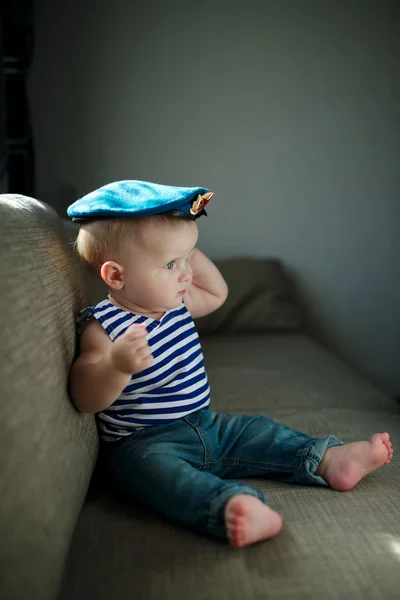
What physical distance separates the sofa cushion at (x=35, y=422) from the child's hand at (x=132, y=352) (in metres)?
0.09

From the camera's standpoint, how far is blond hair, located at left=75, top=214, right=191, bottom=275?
0.98 m

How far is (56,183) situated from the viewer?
2.26 m

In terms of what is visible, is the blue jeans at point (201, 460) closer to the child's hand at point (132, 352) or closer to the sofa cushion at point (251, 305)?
the child's hand at point (132, 352)

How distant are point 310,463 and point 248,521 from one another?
0.25 meters

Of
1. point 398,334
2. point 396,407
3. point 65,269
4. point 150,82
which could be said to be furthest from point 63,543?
point 398,334

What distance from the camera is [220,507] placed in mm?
812

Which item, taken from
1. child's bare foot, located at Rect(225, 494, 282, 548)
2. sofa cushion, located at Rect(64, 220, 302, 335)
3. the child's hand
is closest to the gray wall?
sofa cushion, located at Rect(64, 220, 302, 335)

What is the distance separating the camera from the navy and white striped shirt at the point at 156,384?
3.39 ft

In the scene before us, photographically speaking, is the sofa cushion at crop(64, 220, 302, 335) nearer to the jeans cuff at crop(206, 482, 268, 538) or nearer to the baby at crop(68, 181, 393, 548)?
the baby at crop(68, 181, 393, 548)

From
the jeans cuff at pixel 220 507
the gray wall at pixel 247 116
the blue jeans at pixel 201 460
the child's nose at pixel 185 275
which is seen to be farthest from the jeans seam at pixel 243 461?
the gray wall at pixel 247 116

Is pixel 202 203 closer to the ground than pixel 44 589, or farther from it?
farther from it

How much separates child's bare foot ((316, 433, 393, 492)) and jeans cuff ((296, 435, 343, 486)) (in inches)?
0.4

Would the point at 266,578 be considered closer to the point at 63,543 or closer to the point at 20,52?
the point at 63,543

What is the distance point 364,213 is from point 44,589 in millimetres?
2027
